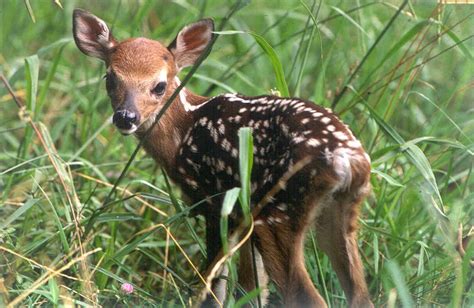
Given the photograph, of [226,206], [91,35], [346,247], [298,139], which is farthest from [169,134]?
[226,206]

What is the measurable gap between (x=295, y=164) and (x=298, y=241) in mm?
247

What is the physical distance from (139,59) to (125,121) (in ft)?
0.90

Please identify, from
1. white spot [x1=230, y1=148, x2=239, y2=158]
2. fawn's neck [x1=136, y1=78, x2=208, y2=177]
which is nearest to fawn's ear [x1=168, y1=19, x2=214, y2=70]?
fawn's neck [x1=136, y1=78, x2=208, y2=177]

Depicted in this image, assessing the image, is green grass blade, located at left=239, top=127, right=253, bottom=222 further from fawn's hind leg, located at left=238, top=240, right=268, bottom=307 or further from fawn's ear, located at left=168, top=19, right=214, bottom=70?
fawn's ear, located at left=168, top=19, right=214, bottom=70

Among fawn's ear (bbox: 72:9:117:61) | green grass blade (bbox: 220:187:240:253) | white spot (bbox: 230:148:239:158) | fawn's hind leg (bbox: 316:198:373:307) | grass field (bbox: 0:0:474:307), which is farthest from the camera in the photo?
fawn's ear (bbox: 72:9:117:61)

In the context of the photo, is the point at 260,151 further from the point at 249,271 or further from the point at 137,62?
the point at 137,62

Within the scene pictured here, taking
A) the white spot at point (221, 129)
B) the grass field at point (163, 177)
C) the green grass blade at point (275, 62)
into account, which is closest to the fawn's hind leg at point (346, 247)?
the grass field at point (163, 177)

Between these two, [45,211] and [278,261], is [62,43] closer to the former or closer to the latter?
[45,211]

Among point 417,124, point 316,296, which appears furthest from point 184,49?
point 417,124

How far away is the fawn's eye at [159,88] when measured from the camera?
398cm

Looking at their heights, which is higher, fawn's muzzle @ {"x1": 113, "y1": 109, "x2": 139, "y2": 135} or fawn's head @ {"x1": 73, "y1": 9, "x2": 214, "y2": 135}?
fawn's head @ {"x1": 73, "y1": 9, "x2": 214, "y2": 135}

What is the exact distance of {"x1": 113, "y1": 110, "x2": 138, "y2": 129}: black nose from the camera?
381 cm

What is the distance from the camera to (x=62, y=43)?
188 inches

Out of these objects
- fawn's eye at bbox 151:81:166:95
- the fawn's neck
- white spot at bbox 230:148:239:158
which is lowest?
the fawn's neck
